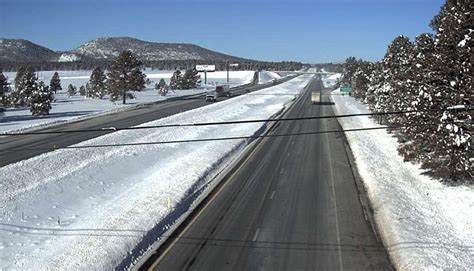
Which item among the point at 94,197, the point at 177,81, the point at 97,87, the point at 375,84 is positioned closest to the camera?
the point at 94,197

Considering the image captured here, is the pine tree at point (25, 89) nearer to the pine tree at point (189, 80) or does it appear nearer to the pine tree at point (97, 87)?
the pine tree at point (97, 87)

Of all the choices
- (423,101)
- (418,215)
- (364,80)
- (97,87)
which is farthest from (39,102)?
(418,215)

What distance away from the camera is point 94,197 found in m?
23.0

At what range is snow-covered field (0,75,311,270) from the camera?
15.3 metres

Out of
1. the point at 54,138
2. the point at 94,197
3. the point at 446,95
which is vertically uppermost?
the point at 446,95

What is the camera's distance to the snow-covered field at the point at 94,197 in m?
15.3

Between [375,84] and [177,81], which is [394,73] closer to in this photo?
[375,84]

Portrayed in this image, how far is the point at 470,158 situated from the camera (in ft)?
75.8

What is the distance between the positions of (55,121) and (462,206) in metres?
46.7

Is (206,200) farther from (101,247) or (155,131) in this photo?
(155,131)

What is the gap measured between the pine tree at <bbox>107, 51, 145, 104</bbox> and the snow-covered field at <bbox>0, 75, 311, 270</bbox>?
46850 millimetres

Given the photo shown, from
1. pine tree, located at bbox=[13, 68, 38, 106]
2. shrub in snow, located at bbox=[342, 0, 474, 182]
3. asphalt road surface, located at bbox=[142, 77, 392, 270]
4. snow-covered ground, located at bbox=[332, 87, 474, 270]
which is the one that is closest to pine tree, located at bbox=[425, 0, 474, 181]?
shrub in snow, located at bbox=[342, 0, 474, 182]

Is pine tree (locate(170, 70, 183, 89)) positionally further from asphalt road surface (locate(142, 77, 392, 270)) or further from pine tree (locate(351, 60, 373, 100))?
asphalt road surface (locate(142, 77, 392, 270))

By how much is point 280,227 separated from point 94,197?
10.2 m
